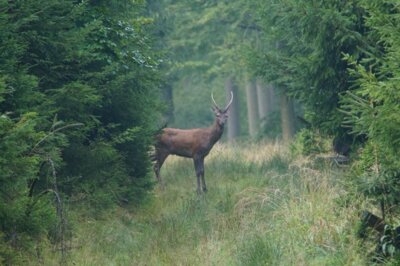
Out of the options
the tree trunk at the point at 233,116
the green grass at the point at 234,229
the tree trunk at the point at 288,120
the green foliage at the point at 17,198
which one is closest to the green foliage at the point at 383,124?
the green grass at the point at 234,229

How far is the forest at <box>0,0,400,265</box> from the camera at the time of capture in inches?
385

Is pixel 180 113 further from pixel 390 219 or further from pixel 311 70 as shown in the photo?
pixel 390 219

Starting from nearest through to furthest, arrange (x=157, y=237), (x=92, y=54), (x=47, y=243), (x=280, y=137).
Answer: (x=47, y=243), (x=157, y=237), (x=92, y=54), (x=280, y=137)

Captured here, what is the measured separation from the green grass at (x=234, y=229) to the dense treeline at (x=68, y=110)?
55 cm

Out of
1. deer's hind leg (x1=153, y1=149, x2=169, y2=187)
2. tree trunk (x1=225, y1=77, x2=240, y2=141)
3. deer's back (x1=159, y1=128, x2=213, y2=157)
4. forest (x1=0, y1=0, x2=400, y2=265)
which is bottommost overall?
tree trunk (x1=225, y1=77, x2=240, y2=141)

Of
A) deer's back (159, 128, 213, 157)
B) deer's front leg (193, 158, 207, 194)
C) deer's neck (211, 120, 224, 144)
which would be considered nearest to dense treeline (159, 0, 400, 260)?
deer's neck (211, 120, 224, 144)

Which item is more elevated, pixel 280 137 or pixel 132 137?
pixel 132 137

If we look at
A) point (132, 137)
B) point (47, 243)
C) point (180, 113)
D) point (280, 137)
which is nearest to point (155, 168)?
point (132, 137)

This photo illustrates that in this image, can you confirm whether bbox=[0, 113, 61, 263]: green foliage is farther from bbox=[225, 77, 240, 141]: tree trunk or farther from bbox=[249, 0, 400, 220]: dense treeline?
bbox=[225, 77, 240, 141]: tree trunk

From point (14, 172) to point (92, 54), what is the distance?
5301 millimetres

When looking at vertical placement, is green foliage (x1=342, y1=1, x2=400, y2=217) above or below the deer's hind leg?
above

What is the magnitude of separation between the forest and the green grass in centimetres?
3

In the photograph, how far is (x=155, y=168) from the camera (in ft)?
66.5

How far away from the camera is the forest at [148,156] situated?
978 cm
